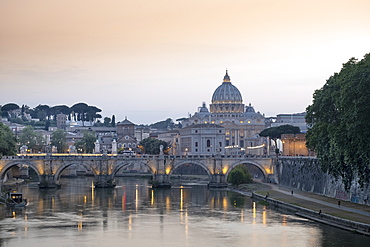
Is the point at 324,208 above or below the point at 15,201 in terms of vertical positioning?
below

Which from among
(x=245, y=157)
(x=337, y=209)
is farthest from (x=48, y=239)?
(x=245, y=157)

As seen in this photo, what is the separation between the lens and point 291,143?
407 feet

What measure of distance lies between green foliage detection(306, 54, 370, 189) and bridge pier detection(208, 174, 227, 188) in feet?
118

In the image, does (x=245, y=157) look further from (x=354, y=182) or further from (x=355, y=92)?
(x=355, y=92)

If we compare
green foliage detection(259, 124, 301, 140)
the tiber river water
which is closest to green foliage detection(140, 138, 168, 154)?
green foliage detection(259, 124, 301, 140)

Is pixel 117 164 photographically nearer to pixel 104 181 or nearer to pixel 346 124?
pixel 104 181

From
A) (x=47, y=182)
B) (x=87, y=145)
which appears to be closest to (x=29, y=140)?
(x=87, y=145)

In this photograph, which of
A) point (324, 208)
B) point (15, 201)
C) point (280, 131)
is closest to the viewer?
point (324, 208)

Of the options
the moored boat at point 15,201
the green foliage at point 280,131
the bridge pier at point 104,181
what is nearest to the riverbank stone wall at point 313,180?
the bridge pier at point 104,181

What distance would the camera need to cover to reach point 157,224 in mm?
66812

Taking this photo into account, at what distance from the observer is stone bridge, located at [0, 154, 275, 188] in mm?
111625

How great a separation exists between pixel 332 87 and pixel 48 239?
32189 mm

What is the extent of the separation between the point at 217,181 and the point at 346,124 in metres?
53.4

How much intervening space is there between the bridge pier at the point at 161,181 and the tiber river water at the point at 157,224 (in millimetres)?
16351
